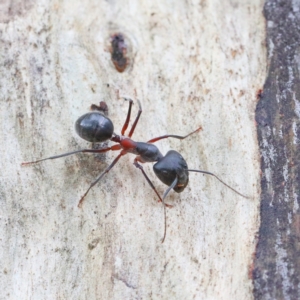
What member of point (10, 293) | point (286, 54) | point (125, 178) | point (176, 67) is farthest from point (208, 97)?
A: point (10, 293)

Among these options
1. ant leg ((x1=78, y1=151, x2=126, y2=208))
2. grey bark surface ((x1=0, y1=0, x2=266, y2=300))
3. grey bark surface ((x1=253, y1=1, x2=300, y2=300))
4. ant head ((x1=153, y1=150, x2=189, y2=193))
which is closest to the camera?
grey bark surface ((x1=253, y1=1, x2=300, y2=300))

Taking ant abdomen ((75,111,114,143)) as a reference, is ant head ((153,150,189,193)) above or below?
below

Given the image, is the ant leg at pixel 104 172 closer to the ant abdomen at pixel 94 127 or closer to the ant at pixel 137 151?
the ant at pixel 137 151

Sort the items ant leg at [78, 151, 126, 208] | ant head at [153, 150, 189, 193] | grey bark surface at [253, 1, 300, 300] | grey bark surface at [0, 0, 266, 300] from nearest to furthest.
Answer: grey bark surface at [253, 1, 300, 300] < grey bark surface at [0, 0, 266, 300] < ant leg at [78, 151, 126, 208] < ant head at [153, 150, 189, 193]

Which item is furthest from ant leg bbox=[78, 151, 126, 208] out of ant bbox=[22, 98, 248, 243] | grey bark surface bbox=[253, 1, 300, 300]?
grey bark surface bbox=[253, 1, 300, 300]

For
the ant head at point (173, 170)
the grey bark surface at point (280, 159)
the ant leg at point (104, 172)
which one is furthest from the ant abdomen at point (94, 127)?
the grey bark surface at point (280, 159)

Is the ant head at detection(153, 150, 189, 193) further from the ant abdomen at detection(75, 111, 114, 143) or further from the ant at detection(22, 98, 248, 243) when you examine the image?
the ant abdomen at detection(75, 111, 114, 143)

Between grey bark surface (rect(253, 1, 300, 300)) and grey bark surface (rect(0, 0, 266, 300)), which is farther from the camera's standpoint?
grey bark surface (rect(0, 0, 266, 300))
